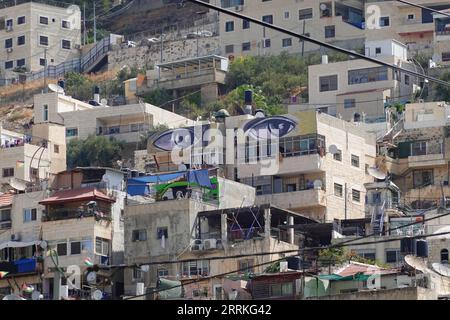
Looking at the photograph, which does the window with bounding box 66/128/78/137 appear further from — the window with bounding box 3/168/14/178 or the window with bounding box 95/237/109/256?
the window with bounding box 95/237/109/256

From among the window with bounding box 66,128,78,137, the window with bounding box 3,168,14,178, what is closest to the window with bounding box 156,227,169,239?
the window with bounding box 3,168,14,178

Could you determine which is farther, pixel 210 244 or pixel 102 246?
pixel 102 246

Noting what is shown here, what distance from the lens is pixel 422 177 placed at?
242 ft

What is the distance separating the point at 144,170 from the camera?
72.7 meters

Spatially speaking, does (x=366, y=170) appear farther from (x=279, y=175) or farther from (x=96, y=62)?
(x=96, y=62)

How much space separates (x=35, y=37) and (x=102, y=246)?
164 ft

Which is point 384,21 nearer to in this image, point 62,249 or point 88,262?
point 62,249

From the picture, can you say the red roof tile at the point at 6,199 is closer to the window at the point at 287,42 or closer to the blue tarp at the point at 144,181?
the blue tarp at the point at 144,181

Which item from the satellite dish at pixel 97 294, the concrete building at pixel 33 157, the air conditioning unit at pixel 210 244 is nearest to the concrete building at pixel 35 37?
the concrete building at pixel 33 157

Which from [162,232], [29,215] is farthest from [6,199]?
[162,232]

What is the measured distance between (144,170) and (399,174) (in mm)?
10143

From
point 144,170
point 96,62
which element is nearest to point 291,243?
point 144,170

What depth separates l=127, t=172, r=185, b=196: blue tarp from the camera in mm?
63375

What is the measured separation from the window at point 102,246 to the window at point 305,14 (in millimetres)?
37092
